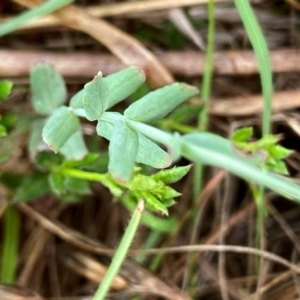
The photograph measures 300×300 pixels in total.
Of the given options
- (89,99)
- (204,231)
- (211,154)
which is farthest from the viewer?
(204,231)

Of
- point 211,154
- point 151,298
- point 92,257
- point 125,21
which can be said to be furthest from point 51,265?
point 211,154

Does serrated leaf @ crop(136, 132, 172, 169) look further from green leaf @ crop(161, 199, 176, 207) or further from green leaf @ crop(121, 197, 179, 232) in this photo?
green leaf @ crop(121, 197, 179, 232)

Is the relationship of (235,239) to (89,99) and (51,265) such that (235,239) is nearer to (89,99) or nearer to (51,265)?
(51,265)

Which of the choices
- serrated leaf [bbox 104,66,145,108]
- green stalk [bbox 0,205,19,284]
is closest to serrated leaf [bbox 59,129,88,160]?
serrated leaf [bbox 104,66,145,108]

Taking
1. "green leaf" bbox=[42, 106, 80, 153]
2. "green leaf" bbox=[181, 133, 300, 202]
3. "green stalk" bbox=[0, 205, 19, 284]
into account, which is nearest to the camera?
"green leaf" bbox=[181, 133, 300, 202]

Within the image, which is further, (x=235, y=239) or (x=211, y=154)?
(x=235, y=239)
